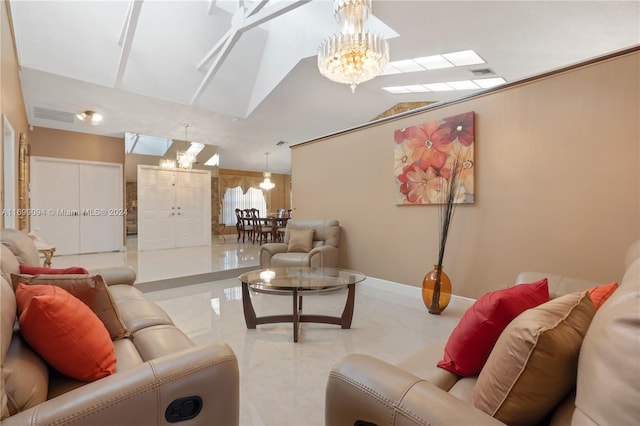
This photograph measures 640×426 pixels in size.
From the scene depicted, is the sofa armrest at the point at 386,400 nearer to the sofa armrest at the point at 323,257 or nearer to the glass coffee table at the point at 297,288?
the glass coffee table at the point at 297,288

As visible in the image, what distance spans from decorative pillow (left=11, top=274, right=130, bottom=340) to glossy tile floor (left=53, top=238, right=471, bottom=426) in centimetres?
79

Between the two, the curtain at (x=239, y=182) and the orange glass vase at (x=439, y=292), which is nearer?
the orange glass vase at (x=439, y=292)

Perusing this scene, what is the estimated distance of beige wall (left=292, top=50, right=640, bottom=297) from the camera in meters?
2.32

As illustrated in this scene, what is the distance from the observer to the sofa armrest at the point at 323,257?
12.6ft

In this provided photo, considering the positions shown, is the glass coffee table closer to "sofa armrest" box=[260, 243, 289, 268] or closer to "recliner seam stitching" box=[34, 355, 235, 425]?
"sofa armrest" box=[260, 243, 289, 268]

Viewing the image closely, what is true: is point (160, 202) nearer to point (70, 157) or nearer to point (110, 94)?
point (70, 157)

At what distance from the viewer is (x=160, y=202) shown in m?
7.61

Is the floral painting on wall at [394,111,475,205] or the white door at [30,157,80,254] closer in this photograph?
the floral painting on wall at [394,111,475,205]

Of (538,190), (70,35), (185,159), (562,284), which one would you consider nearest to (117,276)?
(562,284)

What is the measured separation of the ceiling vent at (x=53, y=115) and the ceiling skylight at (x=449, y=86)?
6.38 meters

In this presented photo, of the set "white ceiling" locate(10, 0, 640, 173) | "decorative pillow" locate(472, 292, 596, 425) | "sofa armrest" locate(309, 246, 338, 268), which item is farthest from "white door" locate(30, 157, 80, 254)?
"decorative pillow" locate(472, 292, 596, 425)

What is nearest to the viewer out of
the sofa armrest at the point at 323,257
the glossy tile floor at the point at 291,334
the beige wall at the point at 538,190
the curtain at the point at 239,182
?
the glossy tile floor at the point at 291,334

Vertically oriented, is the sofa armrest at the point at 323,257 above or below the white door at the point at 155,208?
below

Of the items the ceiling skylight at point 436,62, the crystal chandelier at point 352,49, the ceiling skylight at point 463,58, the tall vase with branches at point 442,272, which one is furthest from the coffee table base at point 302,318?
the ceiling skylight at point 463,58
